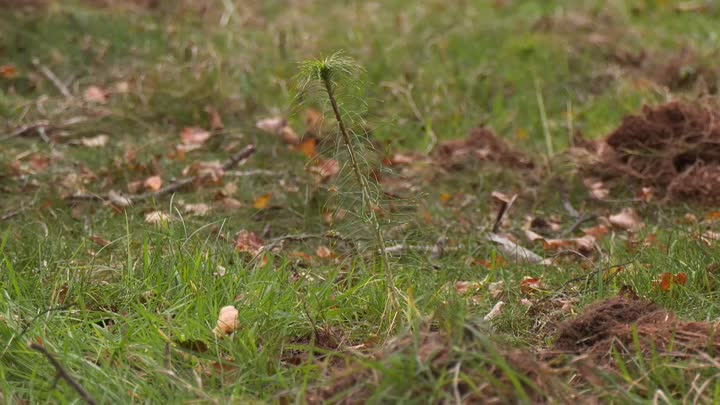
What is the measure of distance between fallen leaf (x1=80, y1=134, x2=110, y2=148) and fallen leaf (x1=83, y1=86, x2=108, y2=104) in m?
0.56

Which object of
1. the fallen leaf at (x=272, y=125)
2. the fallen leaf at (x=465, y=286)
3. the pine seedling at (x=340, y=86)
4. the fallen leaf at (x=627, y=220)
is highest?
the pine seedling at (x=340, y=86)

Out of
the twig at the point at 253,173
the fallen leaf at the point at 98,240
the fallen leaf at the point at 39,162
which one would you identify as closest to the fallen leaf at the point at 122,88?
the fallen leaf at the point at 39,162

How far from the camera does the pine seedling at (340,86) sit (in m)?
2.66

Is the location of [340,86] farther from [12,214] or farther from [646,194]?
[646,194]

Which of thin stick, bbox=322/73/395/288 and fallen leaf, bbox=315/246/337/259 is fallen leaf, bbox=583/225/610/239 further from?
thin stick, bbox=322/73/395/288

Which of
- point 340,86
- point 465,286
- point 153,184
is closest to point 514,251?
point 465,286

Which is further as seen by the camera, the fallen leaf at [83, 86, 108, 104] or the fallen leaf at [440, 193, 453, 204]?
the fallen leaf at [83, 86, 108, 104]

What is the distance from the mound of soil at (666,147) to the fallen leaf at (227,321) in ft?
8.92

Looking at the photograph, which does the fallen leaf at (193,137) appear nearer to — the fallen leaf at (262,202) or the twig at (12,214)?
the fallen leaf at (262,202)

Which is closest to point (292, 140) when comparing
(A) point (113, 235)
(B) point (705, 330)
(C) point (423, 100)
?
(C) point (423, 100)

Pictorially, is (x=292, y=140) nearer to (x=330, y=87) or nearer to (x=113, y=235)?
(x=113, y=235)

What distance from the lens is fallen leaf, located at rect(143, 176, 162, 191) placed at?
4793mm

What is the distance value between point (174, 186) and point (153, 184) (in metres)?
0.13

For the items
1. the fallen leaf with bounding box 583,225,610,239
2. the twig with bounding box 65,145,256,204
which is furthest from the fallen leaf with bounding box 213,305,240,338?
the fallen leaf with bounding box 583,225,610,239
